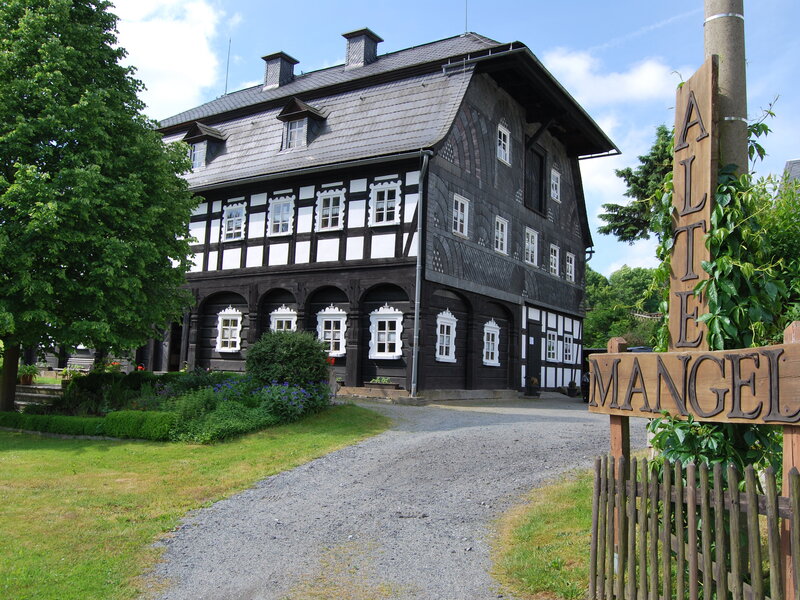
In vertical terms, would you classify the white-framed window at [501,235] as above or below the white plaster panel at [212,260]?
above

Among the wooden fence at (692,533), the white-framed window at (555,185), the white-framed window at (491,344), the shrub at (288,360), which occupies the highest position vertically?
the white-framed window at (555,185)

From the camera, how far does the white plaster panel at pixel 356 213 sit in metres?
20.0

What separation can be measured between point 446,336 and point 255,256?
6.96 meters

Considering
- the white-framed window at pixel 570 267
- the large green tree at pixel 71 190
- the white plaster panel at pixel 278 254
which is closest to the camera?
the large green tree at pixel 71 190

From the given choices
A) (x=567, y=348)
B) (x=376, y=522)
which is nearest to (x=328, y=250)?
(x=567, y=348)

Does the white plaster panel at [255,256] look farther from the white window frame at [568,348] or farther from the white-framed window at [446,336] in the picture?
the white window frame at [568,348]

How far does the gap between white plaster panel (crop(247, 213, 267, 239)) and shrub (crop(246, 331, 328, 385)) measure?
8381 mm

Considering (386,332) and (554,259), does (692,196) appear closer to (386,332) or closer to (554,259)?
(386,332)

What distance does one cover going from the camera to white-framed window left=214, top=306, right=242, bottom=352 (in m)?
22.5

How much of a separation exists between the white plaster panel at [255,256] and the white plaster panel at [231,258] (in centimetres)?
40

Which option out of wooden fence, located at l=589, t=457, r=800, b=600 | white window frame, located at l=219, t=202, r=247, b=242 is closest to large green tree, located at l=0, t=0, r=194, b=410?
white window frame, located at l=219, t=202, r=247, b=242

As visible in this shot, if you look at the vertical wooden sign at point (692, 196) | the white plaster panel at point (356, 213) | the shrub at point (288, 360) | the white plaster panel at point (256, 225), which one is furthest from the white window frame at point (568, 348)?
the vertical wooden sign at point (692, 196)

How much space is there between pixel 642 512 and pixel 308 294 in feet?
55.9

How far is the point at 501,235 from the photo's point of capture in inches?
910
